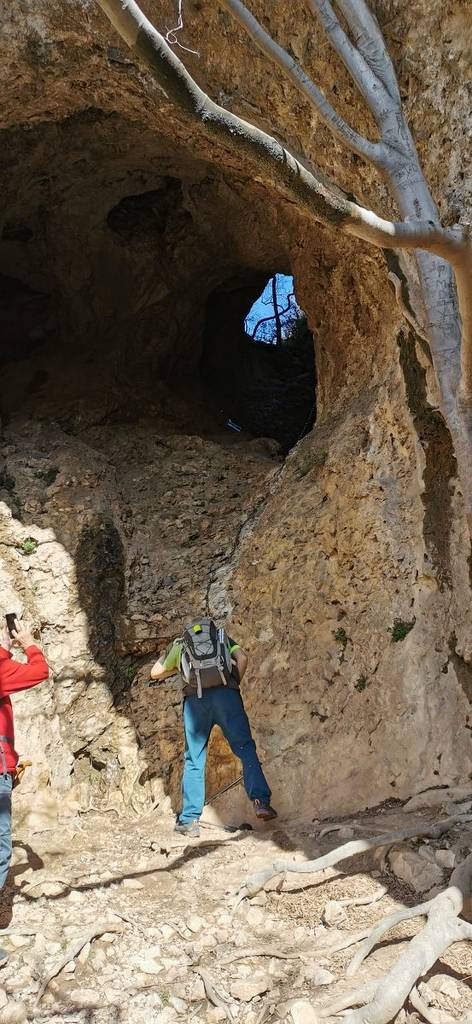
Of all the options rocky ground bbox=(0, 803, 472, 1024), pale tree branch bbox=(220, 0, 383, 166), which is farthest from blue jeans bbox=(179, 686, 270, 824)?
pale tree branch bbox=(220, 0, 383, 166)

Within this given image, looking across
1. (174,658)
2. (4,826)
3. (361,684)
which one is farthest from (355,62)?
(4,826)

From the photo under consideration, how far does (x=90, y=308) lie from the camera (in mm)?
9703

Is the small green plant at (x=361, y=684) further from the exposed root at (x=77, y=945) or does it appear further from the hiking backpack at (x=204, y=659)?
the exposed root at (x=77, y=945)

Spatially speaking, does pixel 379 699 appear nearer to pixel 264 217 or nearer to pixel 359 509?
pixel 359 509

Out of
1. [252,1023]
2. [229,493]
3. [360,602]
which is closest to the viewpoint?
[252,1023]

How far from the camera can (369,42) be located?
13.1 ft

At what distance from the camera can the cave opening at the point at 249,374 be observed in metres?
10.8

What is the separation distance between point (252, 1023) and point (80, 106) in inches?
258

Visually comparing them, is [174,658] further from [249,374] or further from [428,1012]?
[249,374]

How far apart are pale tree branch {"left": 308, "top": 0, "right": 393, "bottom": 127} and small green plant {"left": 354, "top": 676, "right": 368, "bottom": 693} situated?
3.22m

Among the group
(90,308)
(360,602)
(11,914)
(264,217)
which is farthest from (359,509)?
(90,308)

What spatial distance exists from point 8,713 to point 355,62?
3531 mm

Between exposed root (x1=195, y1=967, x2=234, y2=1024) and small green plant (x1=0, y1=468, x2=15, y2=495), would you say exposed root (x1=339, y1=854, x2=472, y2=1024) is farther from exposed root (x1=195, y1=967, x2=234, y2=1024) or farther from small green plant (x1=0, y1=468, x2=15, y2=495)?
small green plant (x1=0, y1=468, x2=15, y2=495)

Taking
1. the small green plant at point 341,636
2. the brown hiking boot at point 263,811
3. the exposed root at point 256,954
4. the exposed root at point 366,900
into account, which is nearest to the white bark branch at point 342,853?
the exposed root at point 366,900
